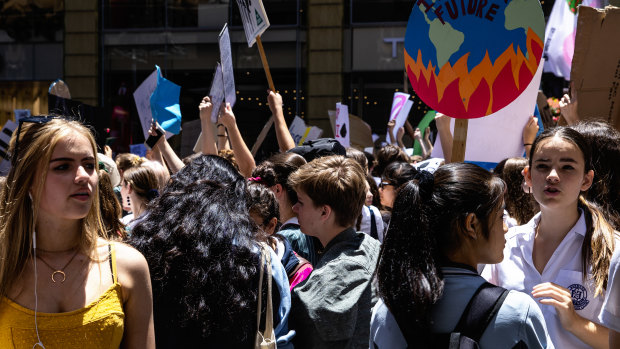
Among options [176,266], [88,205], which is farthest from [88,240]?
[176,266]

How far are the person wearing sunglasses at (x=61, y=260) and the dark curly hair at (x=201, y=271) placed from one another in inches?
5.6

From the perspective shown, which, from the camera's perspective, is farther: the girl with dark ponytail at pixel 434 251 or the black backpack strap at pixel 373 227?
the black backpack strap at pixel 373 227

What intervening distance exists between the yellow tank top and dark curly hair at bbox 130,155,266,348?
241 mm

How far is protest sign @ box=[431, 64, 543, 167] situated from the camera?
14.6 feet

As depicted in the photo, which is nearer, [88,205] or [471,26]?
[88,205]

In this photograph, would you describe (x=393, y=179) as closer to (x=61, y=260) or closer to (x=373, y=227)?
(x=373, y=227)

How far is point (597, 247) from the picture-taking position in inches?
111

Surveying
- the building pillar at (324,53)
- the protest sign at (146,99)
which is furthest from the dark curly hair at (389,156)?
the building pillar at (324,53)

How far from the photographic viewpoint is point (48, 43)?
55.7 feet

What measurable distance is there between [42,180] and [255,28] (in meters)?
3.67

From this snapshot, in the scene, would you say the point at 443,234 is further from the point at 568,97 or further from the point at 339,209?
the point at 568,97

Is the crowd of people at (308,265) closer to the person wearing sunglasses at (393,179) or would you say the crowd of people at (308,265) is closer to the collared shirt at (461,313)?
the collared shirt at (461,313)

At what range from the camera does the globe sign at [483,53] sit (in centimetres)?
348

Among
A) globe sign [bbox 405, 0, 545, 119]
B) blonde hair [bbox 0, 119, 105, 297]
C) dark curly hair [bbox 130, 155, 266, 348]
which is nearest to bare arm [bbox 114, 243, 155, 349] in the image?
dark curly hair [bbox 130, 155, 266, 348]
